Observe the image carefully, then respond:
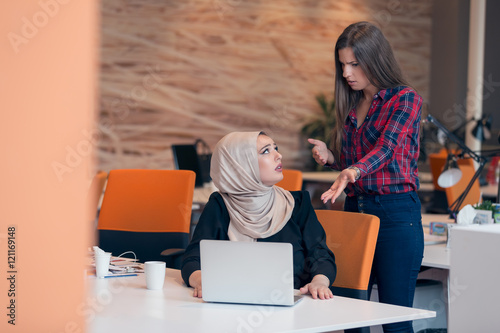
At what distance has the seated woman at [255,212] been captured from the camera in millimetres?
2154

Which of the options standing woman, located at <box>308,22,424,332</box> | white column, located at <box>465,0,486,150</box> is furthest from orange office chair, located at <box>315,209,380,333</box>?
white column, located at <box>465,0,486,150</box>

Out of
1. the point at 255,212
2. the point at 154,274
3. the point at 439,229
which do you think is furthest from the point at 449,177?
the point at 154,274

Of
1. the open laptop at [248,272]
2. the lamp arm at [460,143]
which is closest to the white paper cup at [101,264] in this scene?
the open laptop at [248,272]

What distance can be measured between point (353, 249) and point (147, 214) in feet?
4.48

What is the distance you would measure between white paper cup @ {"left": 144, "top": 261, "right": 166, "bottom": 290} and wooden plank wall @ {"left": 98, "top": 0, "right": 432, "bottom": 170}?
5.26m

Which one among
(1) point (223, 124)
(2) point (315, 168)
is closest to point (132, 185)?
(1) point (223, 124)

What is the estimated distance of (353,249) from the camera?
2178 millimetres

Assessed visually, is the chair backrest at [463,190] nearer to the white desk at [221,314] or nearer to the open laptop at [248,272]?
the white desk at [221,314]

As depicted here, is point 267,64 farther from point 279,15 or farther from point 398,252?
point 398,252

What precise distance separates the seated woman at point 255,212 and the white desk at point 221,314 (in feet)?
0.87

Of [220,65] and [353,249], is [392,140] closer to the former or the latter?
[353,249]

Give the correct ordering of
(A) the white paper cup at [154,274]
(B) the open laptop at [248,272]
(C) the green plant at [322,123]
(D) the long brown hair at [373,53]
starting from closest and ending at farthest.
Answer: (B) the open laptop at [248,272] < (A) the white paper cup at [154,274] < (D) the long brown hair at [373,53] < (C) the green plant at [322,123]

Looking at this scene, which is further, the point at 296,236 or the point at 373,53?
the point at 373,53

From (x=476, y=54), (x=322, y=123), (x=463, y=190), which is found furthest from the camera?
(x=322, y=123)
